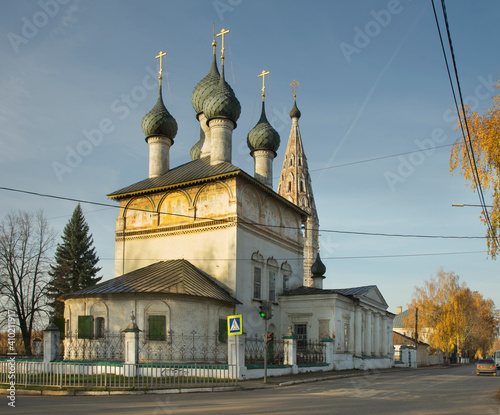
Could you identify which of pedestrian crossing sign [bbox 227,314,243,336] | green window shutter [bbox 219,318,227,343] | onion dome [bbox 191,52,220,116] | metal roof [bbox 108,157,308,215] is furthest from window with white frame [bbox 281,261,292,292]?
pedestrian crossing sign [bbox 227,314,243,336]

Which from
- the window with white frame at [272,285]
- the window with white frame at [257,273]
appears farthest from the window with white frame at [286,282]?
the window with white frame at [257,273]

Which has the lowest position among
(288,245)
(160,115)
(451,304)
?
(451,304)

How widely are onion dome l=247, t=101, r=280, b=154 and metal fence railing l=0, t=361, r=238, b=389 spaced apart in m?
16.8

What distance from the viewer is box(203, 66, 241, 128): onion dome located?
2797cm

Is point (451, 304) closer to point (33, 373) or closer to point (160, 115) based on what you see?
point (160, 115)

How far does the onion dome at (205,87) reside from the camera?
32.0m

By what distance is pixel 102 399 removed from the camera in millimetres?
13359

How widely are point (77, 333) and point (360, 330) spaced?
17.2 meters

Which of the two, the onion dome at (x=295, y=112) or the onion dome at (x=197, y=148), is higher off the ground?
the onion dome at (x=295, y=112)

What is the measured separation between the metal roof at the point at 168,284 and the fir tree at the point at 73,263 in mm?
16340

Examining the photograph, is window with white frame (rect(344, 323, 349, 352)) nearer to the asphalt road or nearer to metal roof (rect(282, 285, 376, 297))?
metal roof (rect(282, 285, 376, 297))

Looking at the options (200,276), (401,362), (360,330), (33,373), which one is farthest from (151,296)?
(401,362)

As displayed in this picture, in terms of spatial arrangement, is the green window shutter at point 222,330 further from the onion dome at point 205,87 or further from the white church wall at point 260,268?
the onion dome at point 205,87

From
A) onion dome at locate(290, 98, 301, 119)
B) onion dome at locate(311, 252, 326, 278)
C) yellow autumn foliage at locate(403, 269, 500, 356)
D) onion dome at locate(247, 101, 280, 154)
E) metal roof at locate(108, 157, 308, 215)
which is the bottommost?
yellow autumn foliage at locate(403, 269, 500, 356)
